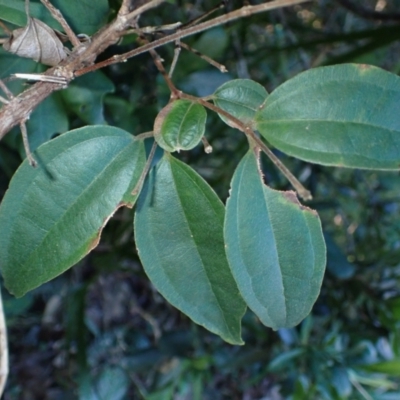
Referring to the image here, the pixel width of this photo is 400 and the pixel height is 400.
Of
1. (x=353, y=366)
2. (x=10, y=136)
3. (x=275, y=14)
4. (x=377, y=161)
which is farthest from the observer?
(x=275, y=14)

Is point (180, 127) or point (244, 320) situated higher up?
point (180, 127)

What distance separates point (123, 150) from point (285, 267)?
0.61ft

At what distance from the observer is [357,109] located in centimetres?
38

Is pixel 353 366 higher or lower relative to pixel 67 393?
lower

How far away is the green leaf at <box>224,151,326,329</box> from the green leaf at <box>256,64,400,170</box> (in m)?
0.05

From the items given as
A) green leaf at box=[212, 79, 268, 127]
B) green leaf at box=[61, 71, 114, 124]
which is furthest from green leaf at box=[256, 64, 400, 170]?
green leaf at box=[61, 71, 114, 124]

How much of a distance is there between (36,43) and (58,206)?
5.8 inches

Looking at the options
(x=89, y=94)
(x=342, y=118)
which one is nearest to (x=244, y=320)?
(x=89, y=94)

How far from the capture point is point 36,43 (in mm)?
406

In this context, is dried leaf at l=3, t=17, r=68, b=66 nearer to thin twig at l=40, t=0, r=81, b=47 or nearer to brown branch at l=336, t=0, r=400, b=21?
thin twig at l=40, t=0, r=81, b=47

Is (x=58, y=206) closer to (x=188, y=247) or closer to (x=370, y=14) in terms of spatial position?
(x=188, y=247)

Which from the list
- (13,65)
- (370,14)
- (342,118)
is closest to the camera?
(342,118)

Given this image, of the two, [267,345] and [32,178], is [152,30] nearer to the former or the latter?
[32,178]

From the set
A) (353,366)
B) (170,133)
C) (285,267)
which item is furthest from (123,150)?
(353,366)
